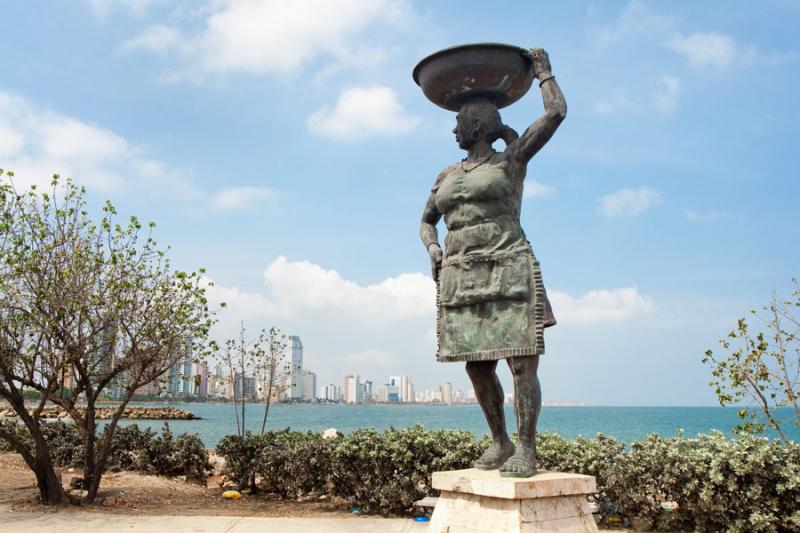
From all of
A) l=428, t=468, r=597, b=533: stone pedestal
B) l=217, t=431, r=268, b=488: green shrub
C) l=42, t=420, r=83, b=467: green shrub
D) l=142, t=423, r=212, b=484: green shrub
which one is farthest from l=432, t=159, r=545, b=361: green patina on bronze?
l=42, t=420, r=83, b=467: green shrub

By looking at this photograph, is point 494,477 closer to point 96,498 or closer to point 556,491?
point 556,491

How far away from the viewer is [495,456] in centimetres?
435

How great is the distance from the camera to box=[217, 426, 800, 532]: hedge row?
6062 millimetres

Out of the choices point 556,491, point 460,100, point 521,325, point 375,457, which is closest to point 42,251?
point 375,457

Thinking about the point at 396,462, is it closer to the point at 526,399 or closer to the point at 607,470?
the point at 607,470

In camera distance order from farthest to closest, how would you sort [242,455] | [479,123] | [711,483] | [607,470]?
1. [242,455]
2. [607,470]
3. [711,483]
4. [479,123]

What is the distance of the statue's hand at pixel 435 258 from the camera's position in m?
4.80

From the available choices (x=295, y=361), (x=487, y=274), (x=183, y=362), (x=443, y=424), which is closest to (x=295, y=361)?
(x=295, y=361)

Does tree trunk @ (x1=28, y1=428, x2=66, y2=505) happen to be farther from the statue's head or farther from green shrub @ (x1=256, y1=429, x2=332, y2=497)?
the statue's head

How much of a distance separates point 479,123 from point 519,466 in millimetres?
2377

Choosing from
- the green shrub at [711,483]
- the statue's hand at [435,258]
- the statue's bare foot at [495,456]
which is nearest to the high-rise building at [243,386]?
the green shrub at [711,483]

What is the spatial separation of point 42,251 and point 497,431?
6528mm

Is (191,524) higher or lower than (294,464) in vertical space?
lower

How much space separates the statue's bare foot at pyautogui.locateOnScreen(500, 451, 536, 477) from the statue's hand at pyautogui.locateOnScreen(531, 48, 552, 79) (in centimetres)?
255
